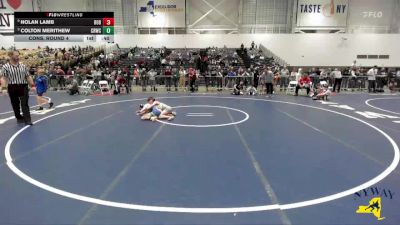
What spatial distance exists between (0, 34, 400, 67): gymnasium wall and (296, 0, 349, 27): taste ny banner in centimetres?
151

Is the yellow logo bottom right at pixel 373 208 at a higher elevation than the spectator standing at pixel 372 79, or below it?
below

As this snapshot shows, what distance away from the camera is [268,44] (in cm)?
3353

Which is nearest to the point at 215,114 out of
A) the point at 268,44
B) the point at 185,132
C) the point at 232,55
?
the point at 185,132

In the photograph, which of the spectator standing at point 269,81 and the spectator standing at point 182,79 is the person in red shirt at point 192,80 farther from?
the spectator standing at point 269,81

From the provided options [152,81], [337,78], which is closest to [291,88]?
[337,78]

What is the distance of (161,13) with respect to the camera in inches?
1340

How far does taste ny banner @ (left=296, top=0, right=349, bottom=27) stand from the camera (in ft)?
108

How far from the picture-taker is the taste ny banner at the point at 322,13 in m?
32.9

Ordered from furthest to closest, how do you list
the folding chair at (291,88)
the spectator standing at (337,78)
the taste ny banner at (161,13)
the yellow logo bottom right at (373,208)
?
the taste ny banner at (161,13), the spectator standing at (337,78), the folding chair at (291,88), the yellow logo bottom right at (373,208)

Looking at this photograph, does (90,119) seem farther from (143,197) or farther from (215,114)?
(143,197)

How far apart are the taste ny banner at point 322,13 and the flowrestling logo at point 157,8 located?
12.9m
